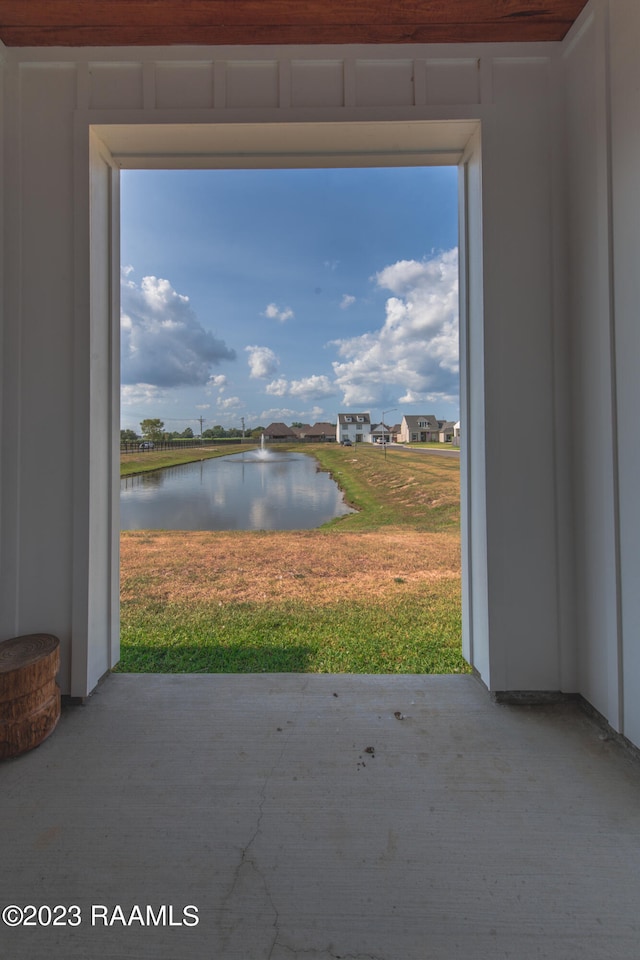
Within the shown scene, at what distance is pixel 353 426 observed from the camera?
5832mm

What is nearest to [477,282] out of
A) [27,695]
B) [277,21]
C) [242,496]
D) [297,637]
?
[277,21]

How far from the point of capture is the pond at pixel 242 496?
15.9ft

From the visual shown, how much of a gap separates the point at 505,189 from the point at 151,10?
181 centimetres

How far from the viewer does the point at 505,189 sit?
6.18ft

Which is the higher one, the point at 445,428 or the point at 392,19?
the point at 392,19

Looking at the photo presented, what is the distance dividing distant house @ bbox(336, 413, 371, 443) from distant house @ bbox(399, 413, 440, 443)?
1.84 feet

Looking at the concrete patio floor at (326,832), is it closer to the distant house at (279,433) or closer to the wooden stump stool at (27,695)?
the wooden stump stool at (27,695)

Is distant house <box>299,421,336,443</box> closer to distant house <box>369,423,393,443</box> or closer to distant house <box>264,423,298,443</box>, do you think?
distant house <box>264,423,298,443</box>

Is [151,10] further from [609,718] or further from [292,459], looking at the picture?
[292,459]

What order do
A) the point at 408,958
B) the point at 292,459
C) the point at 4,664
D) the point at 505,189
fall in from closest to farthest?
the point at 408,958
the point at 4,664
the point at 505,189
the point at 292,459

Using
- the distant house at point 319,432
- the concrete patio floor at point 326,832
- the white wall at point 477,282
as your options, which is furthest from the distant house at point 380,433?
the concrete patio floor at point 326,832

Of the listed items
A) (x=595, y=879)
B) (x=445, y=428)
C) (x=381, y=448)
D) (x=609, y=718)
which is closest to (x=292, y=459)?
(x=381, y=448)

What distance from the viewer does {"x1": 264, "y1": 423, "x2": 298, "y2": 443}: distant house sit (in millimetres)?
5148

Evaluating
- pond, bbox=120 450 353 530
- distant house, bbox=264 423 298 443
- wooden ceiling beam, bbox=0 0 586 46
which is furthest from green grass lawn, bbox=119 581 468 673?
wooden ceiling beam, bbox=0 0 586 46
